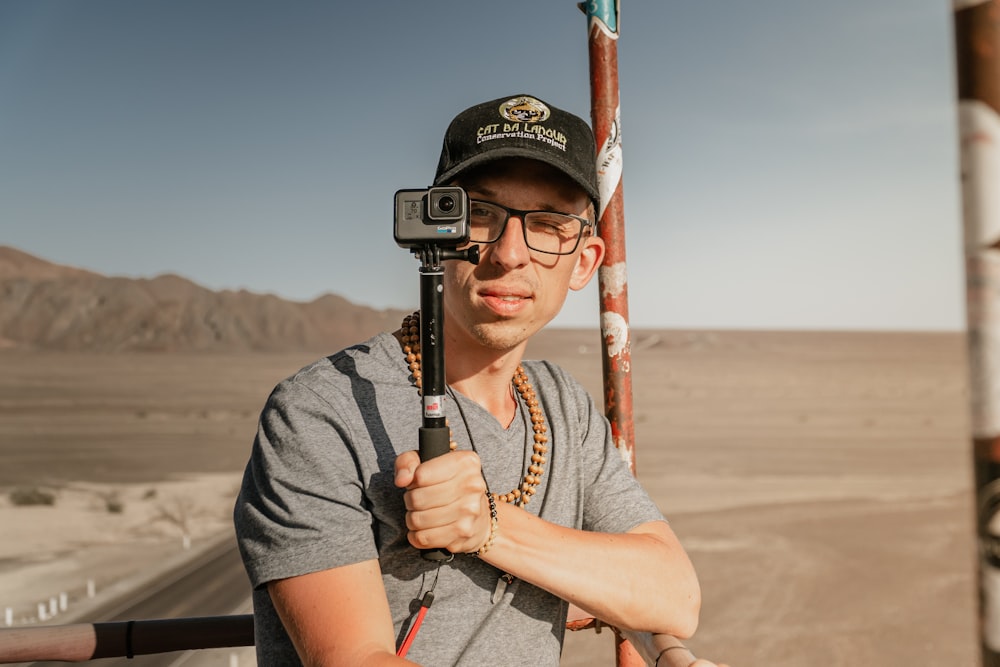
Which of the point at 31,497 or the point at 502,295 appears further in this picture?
the point at 31,497

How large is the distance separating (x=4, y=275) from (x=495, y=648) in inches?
7299

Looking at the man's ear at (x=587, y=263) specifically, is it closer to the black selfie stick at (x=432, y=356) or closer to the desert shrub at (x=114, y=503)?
the black selfie stick at (x=432, y=356)

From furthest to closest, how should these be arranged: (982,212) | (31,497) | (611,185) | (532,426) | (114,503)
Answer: (114,503), (31,497), (611,185), (532,426), (982,212)

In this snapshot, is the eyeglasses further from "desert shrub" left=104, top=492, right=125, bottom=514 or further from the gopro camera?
"desert shrub" left=104, top=492, right=125, bottom=514

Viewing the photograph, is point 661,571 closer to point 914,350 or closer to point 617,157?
point 617,157

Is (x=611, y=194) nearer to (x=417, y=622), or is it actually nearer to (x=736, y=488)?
(x=417, y=622)

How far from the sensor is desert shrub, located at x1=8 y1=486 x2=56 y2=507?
38781 mm

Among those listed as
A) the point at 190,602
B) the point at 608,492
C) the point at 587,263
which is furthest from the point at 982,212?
the point at 190,602

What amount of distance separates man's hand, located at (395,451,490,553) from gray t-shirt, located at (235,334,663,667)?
0.22 m

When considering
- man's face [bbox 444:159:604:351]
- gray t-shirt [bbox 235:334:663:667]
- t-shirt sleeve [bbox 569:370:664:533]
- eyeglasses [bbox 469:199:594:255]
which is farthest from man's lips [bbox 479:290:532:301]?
t-shirt sleeve [bbox 569:370:664:533]

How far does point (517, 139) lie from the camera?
6.36ft

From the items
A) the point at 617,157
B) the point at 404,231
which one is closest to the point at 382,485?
the point at 404,231

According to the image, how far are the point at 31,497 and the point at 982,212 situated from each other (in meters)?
46.5

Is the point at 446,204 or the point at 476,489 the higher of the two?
the point at 446,204
